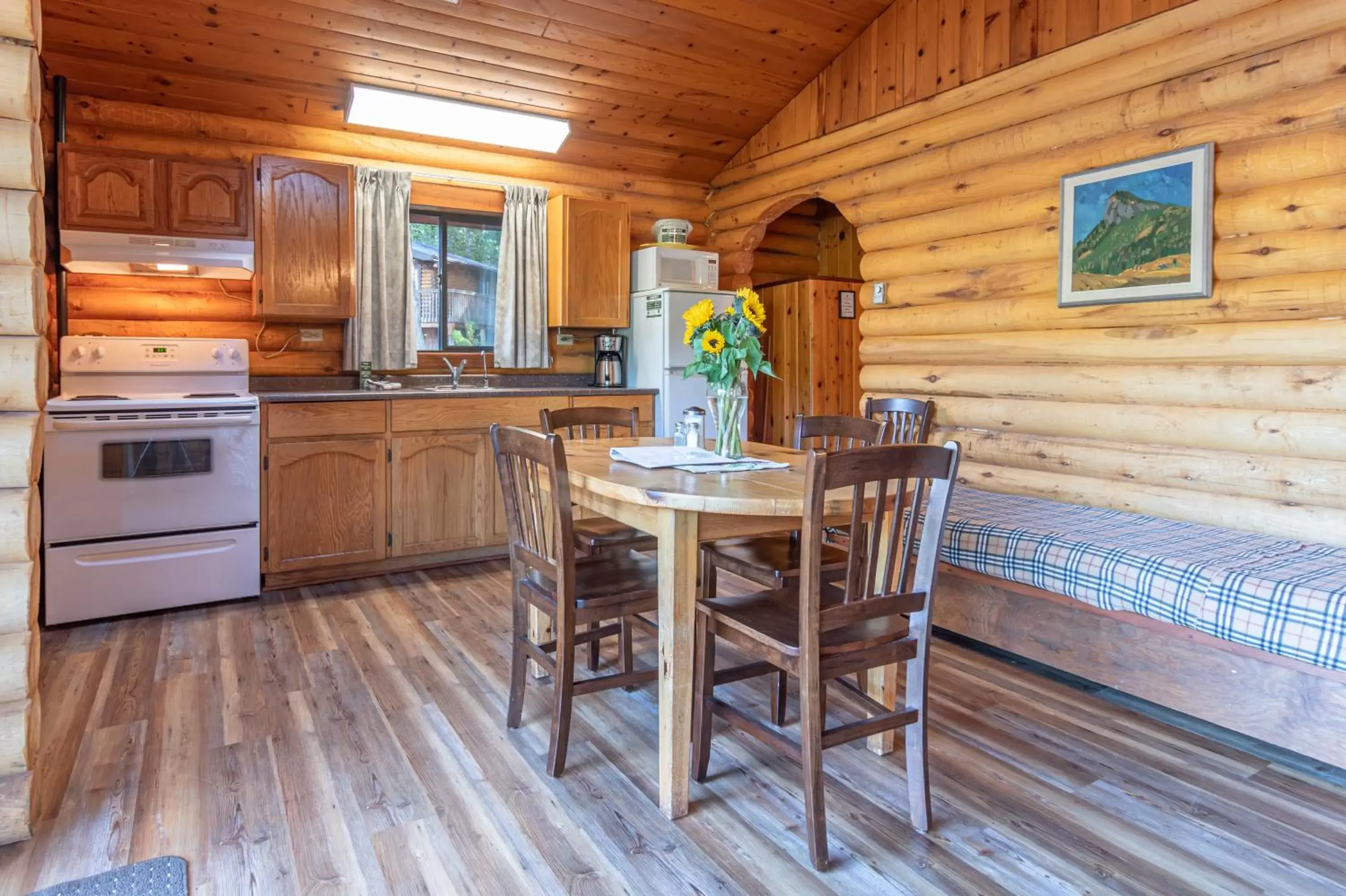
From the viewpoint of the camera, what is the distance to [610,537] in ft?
8.99

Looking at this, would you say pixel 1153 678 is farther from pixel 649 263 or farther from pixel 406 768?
pixel 649 263

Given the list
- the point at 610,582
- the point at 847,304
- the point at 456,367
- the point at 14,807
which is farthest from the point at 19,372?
the point at 847,304

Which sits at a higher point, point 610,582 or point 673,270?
point 673,270

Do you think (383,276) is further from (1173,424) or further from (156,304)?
(1173,424)

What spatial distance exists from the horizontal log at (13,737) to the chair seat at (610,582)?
1.22m

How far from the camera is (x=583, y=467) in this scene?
7.63ft

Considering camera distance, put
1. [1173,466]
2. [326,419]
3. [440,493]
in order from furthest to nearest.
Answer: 1. [440,493]
2. [326,419]
3. [1173,466]

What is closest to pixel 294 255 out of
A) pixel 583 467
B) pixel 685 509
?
pixel 583 467

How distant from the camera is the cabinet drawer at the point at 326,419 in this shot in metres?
3.80

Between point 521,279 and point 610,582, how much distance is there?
3203 mm

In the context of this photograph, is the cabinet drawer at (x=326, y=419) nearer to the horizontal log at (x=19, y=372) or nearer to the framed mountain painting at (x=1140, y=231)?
the horizontal log at (x=19, y=372)

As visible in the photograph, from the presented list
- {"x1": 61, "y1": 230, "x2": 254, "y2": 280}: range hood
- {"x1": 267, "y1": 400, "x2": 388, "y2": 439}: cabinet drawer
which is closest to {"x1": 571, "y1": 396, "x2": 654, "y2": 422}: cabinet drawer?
{"x1": 267, "y1": 400, "x2": 388, "y2": 439}: cabinet drawer

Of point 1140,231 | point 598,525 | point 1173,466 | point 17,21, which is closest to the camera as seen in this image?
point 17,21

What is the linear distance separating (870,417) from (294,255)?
3.03 meters
